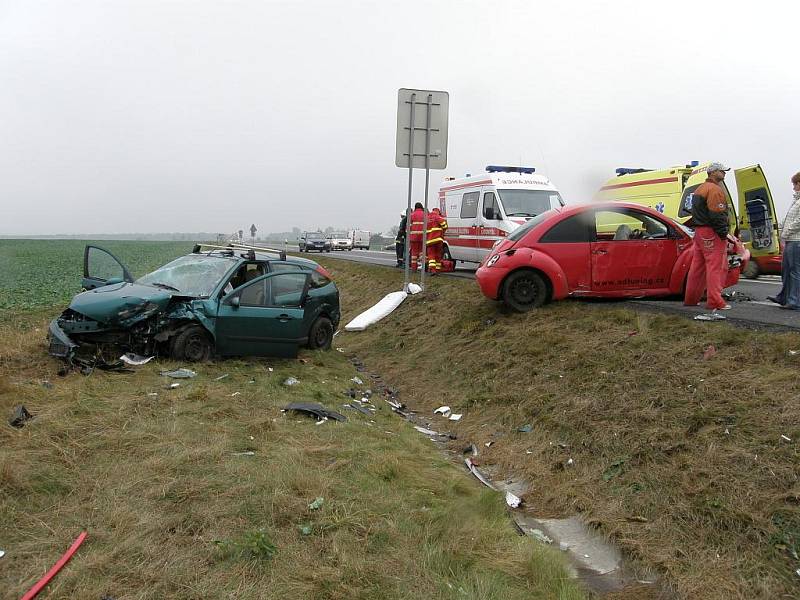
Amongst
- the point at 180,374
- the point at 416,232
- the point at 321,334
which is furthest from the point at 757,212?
the point at 180,374

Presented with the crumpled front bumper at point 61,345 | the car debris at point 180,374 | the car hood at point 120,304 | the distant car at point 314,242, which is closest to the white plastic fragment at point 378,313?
the car hood at point 120,304

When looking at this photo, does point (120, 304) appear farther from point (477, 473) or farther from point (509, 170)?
point (509, 170)

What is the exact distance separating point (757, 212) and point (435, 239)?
22.7 feet

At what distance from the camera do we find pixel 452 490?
4602 millimetres

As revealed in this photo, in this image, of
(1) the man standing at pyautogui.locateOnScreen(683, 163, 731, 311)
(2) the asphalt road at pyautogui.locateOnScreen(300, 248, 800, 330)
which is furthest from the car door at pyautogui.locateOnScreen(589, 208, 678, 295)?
(1) the man standing at pyautogui.locateOnScreen(683, 163, 731, 311)

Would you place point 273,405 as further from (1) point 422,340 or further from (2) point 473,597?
(1) point 422,340

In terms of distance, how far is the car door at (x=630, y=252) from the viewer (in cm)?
880

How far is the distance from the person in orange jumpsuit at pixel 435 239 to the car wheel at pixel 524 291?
6131mm

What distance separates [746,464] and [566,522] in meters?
1.30

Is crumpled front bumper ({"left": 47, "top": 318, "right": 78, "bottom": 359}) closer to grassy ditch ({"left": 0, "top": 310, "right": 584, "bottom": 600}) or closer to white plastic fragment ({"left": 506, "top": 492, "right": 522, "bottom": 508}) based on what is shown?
grassy ditch ({"left": 0, "top": 310, "right": 584, "bottom": 600})

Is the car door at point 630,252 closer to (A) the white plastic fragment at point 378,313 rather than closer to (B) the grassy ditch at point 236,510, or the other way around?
(B) the grassy ditch at point 236,510

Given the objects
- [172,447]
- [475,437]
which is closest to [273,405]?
[172,447]

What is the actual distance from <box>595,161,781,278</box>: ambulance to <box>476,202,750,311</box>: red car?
345cm

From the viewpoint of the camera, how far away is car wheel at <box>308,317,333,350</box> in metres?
9.64
